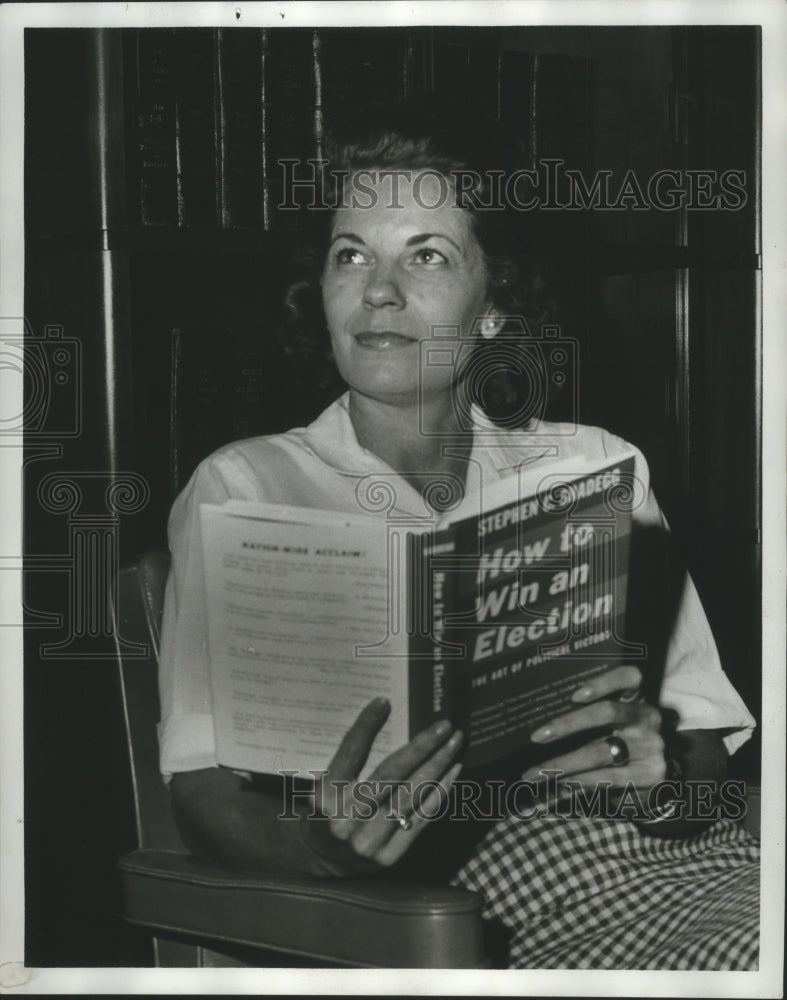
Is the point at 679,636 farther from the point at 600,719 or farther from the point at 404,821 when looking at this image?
the point at 404,821

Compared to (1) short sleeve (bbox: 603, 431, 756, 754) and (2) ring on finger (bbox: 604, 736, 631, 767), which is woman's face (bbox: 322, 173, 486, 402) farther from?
(2) ring on finger (bbox: 604, 736, 631, 767)

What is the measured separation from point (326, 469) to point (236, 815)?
1.49 ft

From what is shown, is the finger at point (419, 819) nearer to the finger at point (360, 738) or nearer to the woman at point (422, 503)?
the woman at point (422, 503)

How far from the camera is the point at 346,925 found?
4.08ft

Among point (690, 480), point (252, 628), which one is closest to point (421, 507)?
point (252, 628)

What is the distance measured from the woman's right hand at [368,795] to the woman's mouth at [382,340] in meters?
0.45

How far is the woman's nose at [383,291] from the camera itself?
141 centimetres

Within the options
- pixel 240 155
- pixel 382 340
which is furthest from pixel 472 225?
pixel 240 155

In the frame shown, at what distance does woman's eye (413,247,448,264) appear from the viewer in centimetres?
142

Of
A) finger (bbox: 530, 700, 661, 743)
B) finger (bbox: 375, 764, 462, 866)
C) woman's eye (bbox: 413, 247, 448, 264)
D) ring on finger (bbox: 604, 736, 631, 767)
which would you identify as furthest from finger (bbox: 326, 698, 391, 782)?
woman's eye (bbox: 413, 247, 448, 264)

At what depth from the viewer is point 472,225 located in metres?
1.44

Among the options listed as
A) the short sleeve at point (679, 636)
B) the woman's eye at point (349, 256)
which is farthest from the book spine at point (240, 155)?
the short sleeve at point (679, 636)

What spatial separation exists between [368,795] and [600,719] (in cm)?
32

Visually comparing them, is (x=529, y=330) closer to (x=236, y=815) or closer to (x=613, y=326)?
(x=613, y=326)
